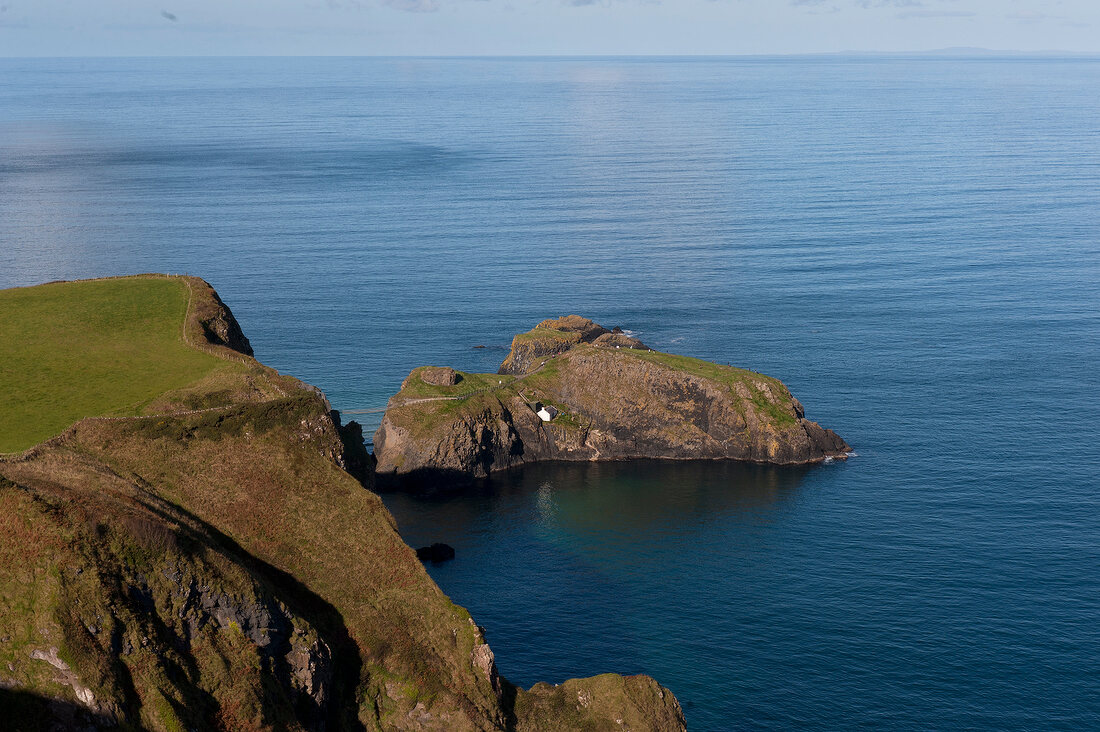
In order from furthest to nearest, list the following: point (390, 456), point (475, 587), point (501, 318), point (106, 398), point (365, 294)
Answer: point (365, 294), point (501, 318), point (390, 456), point (475, 587), point (106, 398)

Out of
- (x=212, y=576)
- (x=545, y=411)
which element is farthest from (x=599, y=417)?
(x=212, y=576)

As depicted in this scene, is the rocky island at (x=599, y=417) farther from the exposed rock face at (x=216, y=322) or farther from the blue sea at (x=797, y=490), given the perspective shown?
the exposed rock face at (x=216, y=322)

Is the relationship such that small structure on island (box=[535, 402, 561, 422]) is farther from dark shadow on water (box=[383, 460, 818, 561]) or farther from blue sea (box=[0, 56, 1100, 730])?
blue sea (box=[0, 56, 1100, 730])

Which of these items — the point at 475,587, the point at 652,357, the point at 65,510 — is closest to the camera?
the point at 65,510

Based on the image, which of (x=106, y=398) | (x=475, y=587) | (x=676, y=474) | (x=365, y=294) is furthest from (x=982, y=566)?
(x=365, y=294)

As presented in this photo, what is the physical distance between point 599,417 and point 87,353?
Answer: 51.6 metres

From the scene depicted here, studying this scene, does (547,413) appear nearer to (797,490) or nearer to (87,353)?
(797,490)

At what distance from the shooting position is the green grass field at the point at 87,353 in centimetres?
6781

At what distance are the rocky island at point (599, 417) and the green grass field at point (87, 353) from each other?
1056 inches

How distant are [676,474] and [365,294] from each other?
75031mm

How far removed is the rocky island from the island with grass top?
26637 mm

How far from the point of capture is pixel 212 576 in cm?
5278

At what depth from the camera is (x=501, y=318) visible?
152000 mm

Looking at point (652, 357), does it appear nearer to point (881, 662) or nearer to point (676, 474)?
point (676, 474)
